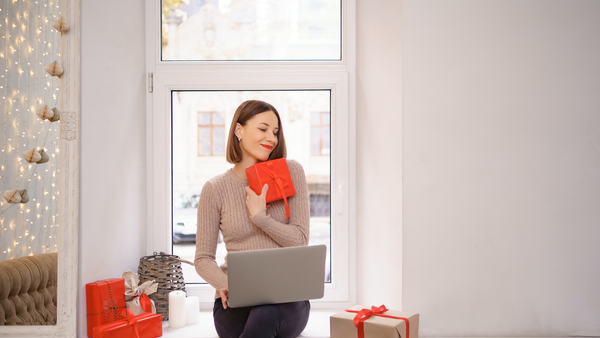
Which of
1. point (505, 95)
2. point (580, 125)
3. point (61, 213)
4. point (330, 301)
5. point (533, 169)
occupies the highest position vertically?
point (505, 95)

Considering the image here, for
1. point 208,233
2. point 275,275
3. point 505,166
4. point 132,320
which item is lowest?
point 132,320

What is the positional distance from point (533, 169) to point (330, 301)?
1.11 meters

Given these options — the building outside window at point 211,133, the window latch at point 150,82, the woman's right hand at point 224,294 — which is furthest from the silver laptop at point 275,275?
the window latch at point 150,82

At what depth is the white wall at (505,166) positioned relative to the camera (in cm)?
160

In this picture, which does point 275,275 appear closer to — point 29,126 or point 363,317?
point 363,317

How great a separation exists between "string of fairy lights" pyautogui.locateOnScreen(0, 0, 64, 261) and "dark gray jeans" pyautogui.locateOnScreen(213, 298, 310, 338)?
704mm

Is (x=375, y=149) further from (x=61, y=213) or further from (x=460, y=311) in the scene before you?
(x=61, y=213)

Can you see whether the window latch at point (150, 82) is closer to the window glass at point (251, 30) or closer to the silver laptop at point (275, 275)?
the window glass at point (251, 30)

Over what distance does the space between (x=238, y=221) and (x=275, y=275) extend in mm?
364

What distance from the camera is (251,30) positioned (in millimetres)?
2090

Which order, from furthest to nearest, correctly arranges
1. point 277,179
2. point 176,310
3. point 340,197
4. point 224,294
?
point 340,197 < point 176,310 < point 277,179 < point 224,294

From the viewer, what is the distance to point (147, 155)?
2045mm

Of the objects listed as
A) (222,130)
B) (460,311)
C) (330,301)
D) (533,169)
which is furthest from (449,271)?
(222,130)

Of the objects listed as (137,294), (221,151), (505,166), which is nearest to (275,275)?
(137,294)
